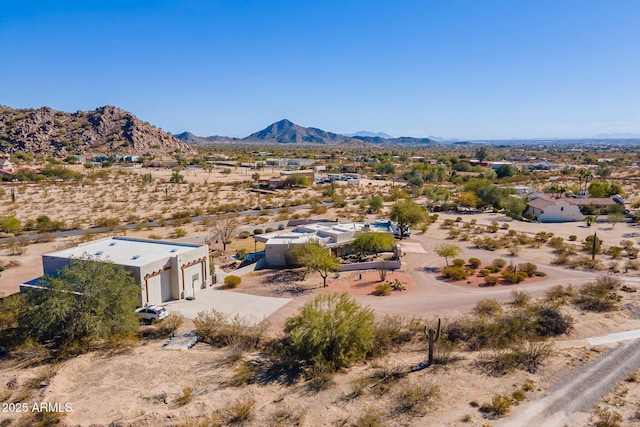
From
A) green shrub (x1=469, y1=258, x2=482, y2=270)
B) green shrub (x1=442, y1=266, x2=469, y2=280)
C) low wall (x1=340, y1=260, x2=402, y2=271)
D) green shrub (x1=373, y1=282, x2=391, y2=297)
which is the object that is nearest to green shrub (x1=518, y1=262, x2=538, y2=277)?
green shrub (x1=469, y1=258, x2=482, y2=270)

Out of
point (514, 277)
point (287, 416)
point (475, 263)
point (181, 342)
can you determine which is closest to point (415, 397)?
point (287, 416)

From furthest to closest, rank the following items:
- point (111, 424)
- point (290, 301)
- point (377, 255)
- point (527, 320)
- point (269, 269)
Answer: point (377, 255) → point (269, 269) → point (290, 301) → point (527, 320) → point (111, 424)

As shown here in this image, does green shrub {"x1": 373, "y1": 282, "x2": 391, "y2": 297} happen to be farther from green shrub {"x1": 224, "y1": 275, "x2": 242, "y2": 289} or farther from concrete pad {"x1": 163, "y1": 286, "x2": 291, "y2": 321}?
green shrub {"x1": 224, "y1": 275, "x2": 242, "y2": 289}

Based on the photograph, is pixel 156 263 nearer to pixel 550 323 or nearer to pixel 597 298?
pixel 550 323

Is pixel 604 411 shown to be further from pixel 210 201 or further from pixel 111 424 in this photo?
pixel 210 201

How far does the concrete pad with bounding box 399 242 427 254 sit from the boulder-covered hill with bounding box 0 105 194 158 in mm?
Answer: 147152

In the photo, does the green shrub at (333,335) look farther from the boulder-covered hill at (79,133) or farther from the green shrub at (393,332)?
the boulder-covered hill at (79,133)

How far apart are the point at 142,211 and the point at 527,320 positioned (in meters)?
53.7

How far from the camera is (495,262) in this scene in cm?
3759

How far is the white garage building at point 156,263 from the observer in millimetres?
26875

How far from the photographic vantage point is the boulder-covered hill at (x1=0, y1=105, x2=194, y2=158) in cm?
15900

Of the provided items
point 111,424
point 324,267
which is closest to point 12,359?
point 111,424

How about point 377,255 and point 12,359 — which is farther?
point 377,255

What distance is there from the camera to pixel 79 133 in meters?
174
